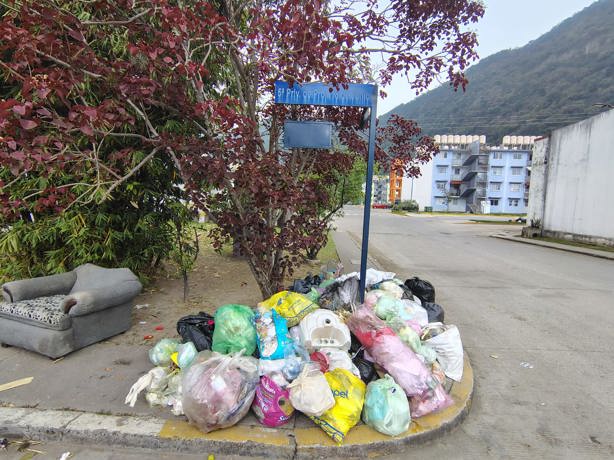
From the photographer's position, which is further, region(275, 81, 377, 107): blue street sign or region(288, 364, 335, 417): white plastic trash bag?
region(275, 81, 377, 107): blue street sign

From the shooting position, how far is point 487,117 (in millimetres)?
92625

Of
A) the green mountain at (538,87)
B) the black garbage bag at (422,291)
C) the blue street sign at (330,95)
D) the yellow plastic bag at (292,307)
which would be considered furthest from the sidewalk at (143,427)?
the green mountain at (538,87)

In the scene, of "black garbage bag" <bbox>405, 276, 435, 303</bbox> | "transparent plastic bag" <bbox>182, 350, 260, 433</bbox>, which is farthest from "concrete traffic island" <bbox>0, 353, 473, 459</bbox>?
"black garbage bag" <bbox>405, 276, 435, 303</bbox>

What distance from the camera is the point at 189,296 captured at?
5492 mm

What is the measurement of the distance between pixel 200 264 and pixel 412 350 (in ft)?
19.4

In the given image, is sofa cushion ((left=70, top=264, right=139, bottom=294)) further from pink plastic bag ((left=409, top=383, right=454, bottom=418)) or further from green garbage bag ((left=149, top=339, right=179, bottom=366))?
pink plastic bag ((left=409, top=383, right=454, bottom=418))

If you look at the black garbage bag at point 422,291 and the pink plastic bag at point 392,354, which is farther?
the black garbage bag at point 422,291

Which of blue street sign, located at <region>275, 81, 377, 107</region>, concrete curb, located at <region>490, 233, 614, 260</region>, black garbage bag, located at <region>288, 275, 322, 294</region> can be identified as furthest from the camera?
concrete curb, located at <region>490, 233, 614, 260</region>

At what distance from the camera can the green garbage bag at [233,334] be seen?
3014mm

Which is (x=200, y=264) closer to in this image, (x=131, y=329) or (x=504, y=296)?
(x=131, y=329)

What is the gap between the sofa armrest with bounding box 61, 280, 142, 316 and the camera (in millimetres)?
3312

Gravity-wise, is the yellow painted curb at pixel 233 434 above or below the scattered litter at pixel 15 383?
above

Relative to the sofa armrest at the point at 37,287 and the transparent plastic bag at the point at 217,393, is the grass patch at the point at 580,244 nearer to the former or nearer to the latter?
the transparent plastic bag at the point at 217,393

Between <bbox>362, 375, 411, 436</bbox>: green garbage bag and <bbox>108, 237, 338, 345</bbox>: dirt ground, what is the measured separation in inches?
94.9
